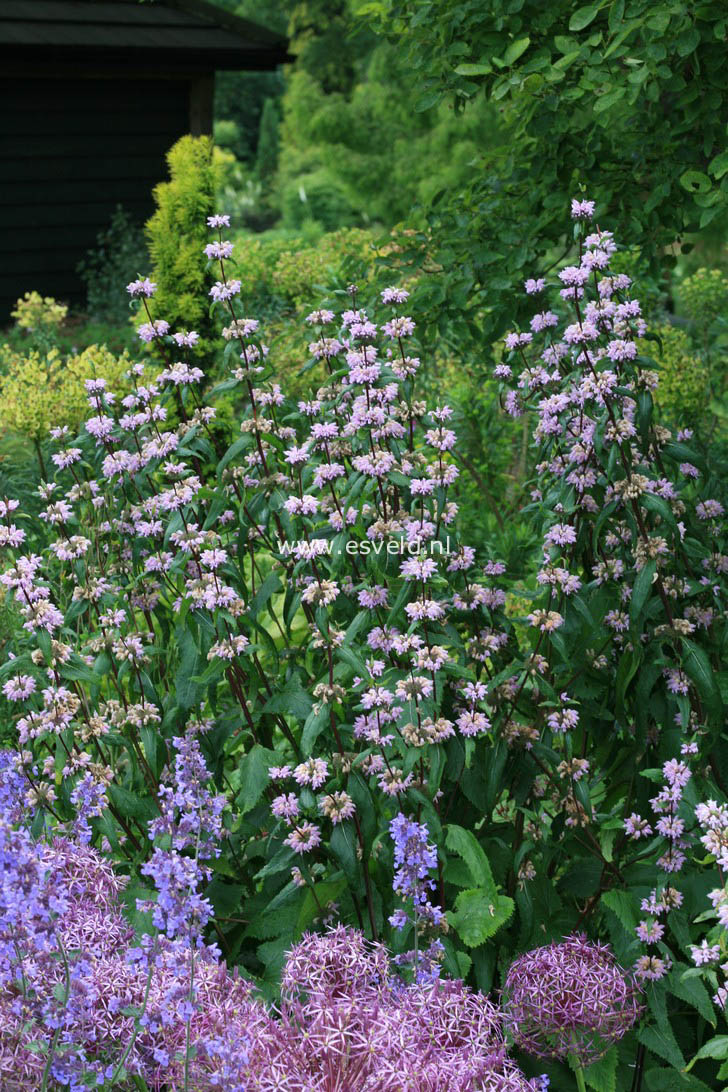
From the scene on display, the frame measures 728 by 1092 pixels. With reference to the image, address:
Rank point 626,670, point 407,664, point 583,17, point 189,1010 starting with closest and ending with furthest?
point 189,1010 → point 407,664 → point 626,670 → point 583,17

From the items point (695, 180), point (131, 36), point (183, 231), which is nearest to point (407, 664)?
point (695, 180)

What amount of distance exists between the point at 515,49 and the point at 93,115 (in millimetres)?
9321

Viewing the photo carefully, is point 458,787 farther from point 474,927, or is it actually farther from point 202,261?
point 202,261

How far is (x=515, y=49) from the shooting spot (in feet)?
11.9

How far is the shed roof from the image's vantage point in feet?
35.1

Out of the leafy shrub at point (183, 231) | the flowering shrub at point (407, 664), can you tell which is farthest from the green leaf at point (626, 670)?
the leafy shrub at point (183, 231)

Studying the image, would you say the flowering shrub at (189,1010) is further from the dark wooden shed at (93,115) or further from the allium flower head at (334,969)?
the dark wooden shed at (93,115)

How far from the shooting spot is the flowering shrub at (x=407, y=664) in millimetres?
2561

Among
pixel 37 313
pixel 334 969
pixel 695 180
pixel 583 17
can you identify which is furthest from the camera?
pixel 37 313

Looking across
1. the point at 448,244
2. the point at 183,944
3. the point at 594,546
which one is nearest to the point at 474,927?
the point at 183,944

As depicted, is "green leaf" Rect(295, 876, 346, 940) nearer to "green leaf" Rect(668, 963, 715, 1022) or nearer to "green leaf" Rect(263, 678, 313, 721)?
"green leaf" Rect(263, 678, 313, 721)

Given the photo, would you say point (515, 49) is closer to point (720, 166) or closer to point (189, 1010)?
point (720, 166)

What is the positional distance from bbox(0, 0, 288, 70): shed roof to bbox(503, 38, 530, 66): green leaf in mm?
8059

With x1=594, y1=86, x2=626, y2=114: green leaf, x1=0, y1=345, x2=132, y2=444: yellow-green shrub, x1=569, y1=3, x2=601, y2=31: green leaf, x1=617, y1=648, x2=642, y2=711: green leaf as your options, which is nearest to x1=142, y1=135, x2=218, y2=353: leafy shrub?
x1=0, y1=345, x2=132, y2=444: yellow-green shrub
